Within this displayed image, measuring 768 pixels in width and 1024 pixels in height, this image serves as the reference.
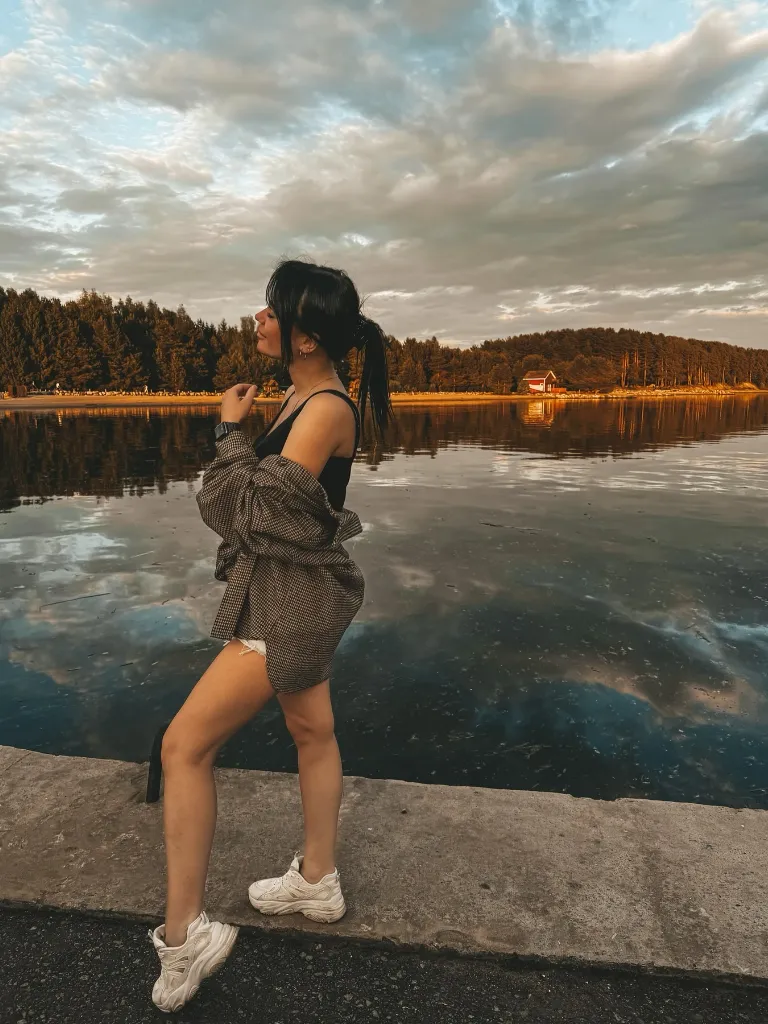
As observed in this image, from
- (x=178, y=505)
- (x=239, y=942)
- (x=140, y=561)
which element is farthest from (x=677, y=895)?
(x=178, y=505)

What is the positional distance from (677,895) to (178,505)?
1051 cm

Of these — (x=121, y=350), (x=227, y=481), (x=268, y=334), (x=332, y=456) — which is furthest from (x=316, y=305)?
(x=121, y=350)

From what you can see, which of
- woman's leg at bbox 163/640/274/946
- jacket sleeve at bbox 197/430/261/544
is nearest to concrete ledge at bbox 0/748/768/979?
woman's leg at bbox 163/640/274/946

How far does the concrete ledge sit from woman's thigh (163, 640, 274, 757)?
70cm

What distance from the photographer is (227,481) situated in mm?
2043

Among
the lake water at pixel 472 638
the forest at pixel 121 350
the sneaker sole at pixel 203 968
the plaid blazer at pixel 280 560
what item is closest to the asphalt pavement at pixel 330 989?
the sneaker sole at pixel 203 968

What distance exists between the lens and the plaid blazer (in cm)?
200

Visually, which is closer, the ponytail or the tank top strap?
the tank top strap

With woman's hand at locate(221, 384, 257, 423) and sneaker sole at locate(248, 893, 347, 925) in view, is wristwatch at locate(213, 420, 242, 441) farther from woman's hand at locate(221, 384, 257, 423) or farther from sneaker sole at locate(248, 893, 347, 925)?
sneaker sole at locate(248, 893, 347, 925)

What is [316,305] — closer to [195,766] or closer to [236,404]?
[236,404]

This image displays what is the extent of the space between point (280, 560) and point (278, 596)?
0.11 metres

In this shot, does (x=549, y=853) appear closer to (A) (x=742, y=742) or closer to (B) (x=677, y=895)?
(B) (x=677, y=895)

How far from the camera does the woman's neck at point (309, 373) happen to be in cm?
224

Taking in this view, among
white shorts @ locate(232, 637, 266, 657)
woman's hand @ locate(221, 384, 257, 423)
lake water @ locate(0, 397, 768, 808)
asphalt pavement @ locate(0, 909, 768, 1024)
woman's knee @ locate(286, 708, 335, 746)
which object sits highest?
woman's hand @ locate(221, 384, 257, 423)
